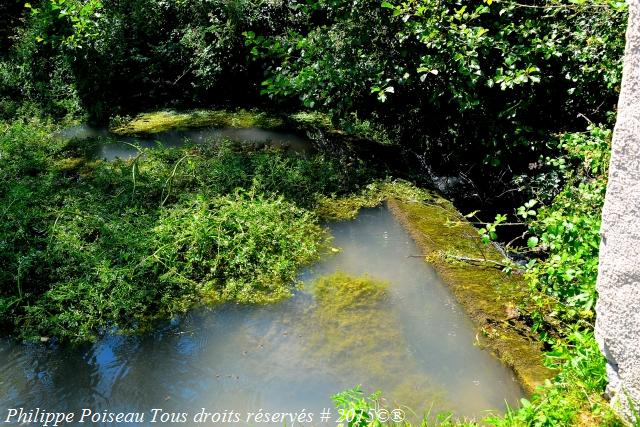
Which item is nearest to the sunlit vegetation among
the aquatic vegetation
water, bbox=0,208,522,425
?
the aquatic vegetation

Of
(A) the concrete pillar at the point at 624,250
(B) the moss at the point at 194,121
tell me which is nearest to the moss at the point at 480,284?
(A) the concrete pillar at the point at 624,250

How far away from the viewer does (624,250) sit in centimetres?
228

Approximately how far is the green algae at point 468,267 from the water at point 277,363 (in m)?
0.08

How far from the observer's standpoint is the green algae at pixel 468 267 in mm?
3158

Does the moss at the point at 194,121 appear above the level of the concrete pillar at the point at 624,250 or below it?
below

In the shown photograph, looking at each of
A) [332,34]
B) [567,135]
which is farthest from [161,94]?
[567,135]

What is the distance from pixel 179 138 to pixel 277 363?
12.3 feet

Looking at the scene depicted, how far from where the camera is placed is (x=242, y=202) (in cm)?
461

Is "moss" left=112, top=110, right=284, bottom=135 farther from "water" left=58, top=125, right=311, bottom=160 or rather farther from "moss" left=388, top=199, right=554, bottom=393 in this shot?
"moss" left=388, top=199, right=554, bottom=393

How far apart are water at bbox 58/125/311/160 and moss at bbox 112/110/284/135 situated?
14 cm

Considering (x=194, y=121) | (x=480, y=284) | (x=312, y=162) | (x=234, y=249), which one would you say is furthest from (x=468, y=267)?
(x=194, y=121)

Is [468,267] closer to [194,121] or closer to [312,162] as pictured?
[312,162]

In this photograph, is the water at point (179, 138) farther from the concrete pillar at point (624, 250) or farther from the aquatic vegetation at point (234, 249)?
the concrete pillar at point (624, 250)

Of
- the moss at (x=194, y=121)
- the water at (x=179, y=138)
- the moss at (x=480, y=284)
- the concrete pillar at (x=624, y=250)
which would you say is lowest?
the moss at (x=480, y=284)
